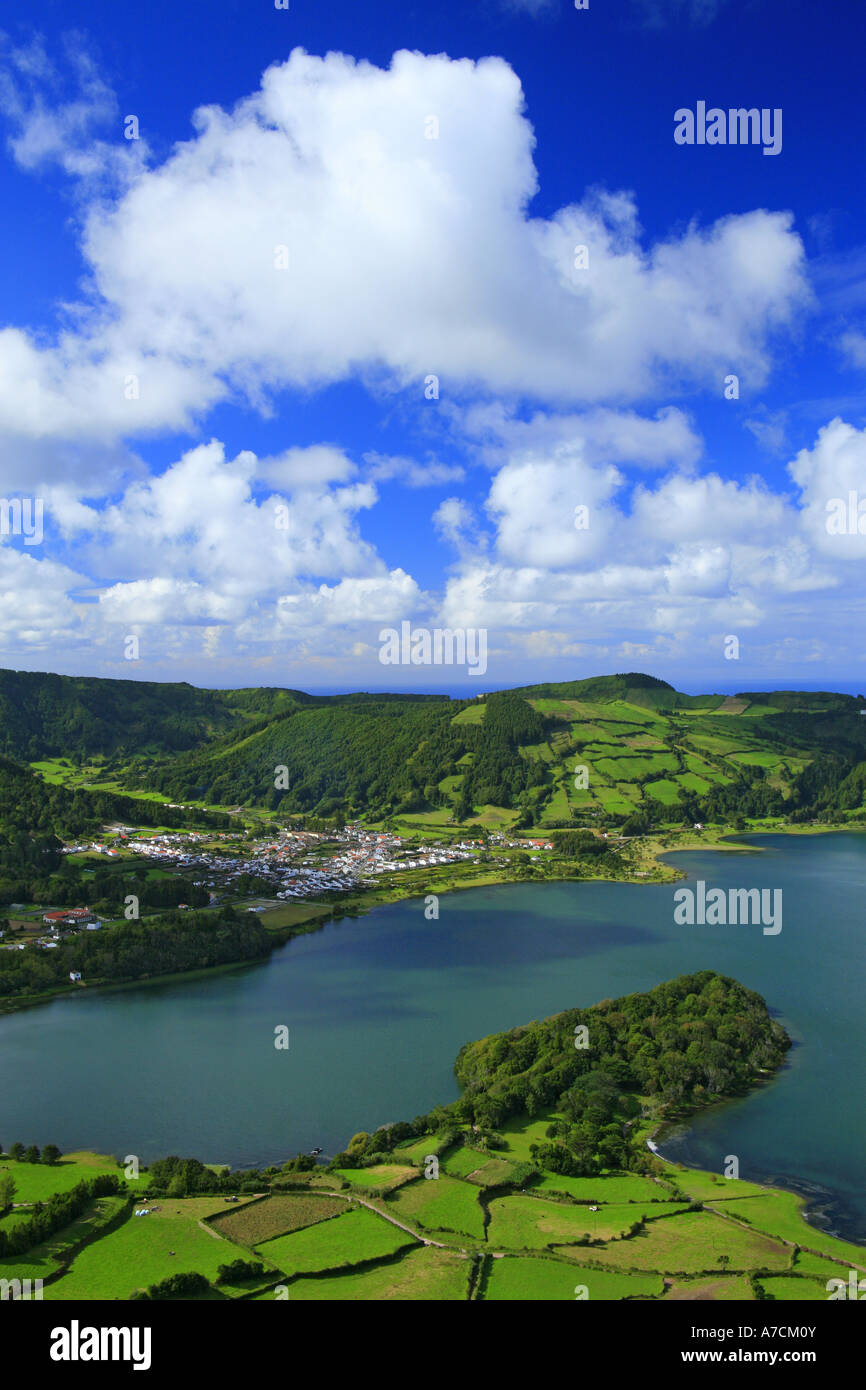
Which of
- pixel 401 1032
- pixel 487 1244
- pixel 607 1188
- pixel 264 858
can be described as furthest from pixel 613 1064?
pixel 264 858

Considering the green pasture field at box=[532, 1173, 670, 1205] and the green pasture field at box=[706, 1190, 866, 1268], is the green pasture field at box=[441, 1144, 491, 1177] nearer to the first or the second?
the green pasture field at box=[532, 1173, 670, 1205]

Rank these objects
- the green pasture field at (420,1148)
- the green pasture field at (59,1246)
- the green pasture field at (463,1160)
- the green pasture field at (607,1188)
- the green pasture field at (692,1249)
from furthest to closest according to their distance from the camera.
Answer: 1. the green pasture field at (420,1148)
2. the green pasture field at (463,1160)
3. the green pasture field at (607,1188)
4. the green pasture field at (692,1249)
5. the green pasture field at (59,1246)

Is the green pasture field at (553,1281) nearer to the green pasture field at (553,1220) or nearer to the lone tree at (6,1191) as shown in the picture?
the green pasture field at (553,1220)

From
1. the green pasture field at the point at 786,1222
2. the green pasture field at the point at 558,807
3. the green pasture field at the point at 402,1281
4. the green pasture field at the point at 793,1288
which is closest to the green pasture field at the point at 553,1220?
the green pasture field at the point at 402,1281

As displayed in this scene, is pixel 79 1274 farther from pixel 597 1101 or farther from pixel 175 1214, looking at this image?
pixel 597 1101

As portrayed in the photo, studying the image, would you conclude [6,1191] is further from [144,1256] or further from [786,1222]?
[786,1222]
